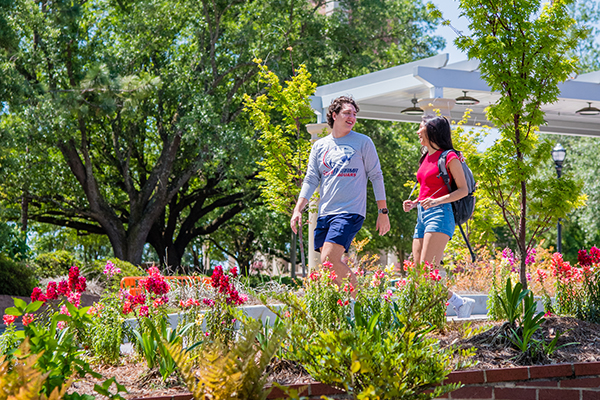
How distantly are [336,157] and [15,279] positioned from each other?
7.74 meters

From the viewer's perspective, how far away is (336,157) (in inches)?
201

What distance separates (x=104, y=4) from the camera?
17328 millimetres

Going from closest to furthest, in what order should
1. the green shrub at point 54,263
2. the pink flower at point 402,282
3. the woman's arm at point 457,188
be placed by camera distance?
1. the pink flower at point 402,282
2. the woman's arm at point 457,188
3. the green shrub at point 54,263

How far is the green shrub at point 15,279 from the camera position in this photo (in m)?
10.3

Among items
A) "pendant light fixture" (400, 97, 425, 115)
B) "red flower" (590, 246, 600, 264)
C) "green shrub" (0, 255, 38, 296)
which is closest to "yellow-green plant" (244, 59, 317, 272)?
"pendant light fixture" (400, 97, 425, 115)

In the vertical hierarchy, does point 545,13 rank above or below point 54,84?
below

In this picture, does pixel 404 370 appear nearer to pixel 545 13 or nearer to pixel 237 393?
pixel 237 393

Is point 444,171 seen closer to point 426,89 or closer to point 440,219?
point 440,219

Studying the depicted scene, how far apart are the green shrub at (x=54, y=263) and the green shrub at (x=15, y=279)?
102 cm

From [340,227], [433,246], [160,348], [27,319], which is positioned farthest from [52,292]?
[433,246]

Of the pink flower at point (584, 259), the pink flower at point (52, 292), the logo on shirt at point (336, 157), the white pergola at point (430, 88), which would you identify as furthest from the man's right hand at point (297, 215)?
the white pergola at point (430, 88)

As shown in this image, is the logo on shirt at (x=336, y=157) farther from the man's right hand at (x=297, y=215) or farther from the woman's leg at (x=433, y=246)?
the woman's leg at (x=433, y=246)

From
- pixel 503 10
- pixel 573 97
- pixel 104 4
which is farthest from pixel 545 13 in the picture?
pixel 104 4

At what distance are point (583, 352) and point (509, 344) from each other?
0.47 meters
